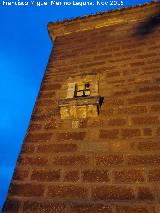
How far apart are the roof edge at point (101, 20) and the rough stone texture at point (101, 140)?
1.53 feet

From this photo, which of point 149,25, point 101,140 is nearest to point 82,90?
point 101,140

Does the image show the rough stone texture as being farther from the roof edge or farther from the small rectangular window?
the roof edge

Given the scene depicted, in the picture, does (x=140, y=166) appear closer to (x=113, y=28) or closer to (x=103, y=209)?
(x=103, y=209)

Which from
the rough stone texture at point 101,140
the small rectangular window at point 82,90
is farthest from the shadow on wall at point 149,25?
the small rectangular window at point 82,90

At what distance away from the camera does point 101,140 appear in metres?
2.97

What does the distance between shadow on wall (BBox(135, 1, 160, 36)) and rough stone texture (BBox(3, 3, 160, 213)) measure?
0.06ft

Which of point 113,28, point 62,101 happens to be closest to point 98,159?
point 62,101

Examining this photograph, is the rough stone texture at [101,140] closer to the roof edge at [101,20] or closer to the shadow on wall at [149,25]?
the shadow on wall at [149,25]

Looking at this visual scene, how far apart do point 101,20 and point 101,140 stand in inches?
121

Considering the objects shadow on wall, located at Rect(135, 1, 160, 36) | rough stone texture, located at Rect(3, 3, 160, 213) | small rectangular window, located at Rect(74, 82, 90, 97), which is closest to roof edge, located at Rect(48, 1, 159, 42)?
shadow on wall, located at Rect(135, 1, 160, 36)

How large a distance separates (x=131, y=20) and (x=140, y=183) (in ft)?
11.6

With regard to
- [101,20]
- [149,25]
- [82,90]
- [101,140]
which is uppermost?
[101,20]

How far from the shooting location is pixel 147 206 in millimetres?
2266

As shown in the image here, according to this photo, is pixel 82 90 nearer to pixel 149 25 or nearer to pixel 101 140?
pixel 101 140
